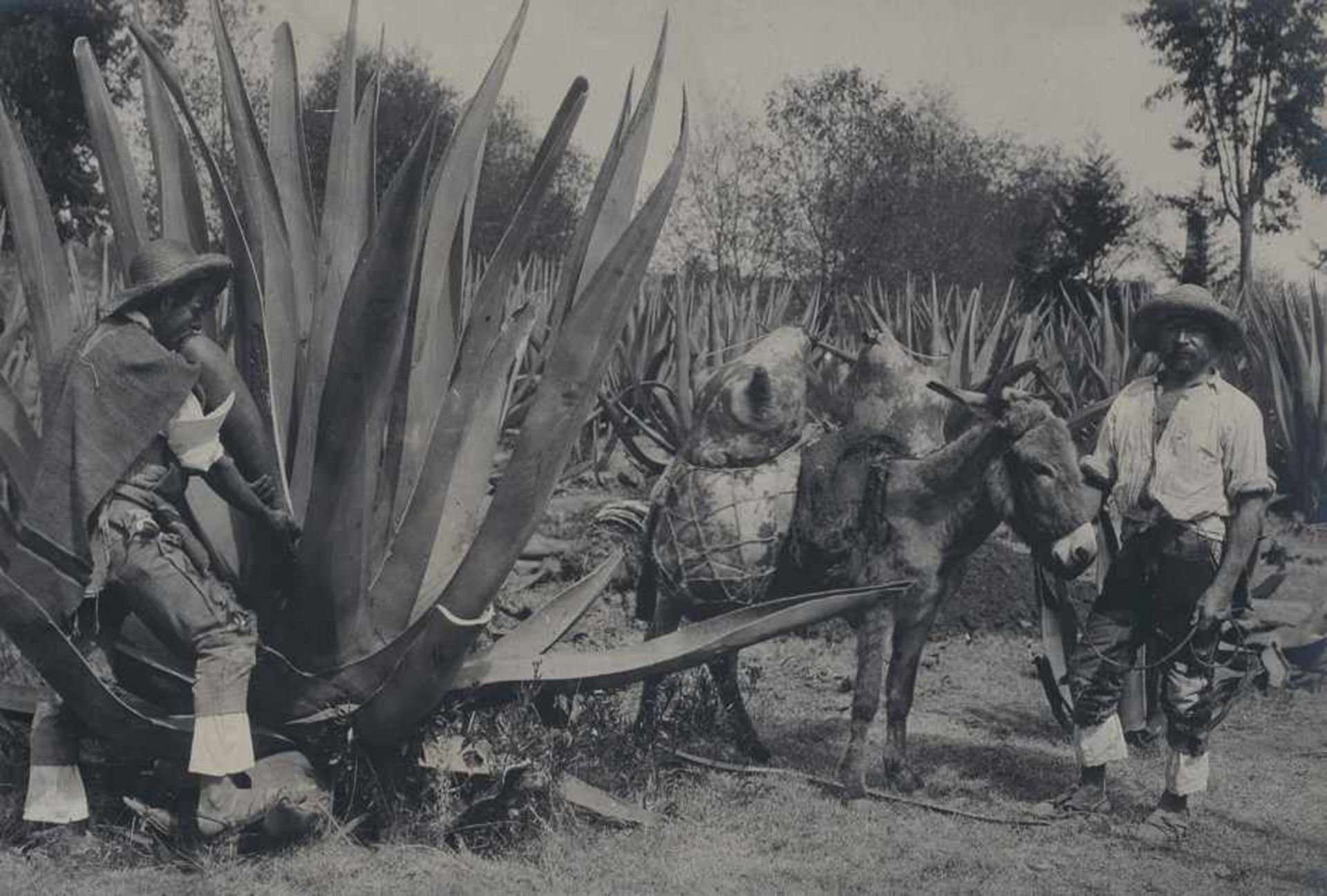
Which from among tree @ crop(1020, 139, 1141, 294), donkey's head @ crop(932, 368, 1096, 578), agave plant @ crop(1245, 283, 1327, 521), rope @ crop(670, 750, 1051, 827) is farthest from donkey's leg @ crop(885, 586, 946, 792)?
tree @ crop(1020, 139, 1141, 294)

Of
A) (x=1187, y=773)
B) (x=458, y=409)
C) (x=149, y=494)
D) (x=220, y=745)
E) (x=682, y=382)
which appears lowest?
(x=1187, y=773)

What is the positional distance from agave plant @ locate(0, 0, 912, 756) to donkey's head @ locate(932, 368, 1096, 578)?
93 centimetres

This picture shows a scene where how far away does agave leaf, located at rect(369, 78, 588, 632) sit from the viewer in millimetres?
3152

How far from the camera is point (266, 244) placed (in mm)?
3375

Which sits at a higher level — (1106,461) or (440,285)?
(440,285)

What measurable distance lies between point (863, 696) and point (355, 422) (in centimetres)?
201

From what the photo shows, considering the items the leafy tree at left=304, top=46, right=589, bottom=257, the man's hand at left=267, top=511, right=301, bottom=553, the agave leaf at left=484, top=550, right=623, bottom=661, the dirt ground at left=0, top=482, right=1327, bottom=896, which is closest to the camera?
the man's hand at left=267, top=511, right=301, bottom=553

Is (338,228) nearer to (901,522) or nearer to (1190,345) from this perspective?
(901,522)

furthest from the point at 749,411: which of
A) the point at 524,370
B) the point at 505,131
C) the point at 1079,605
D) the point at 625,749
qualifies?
the point at 505,131

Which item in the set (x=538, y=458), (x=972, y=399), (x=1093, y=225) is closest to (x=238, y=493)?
(x=538, y=458)

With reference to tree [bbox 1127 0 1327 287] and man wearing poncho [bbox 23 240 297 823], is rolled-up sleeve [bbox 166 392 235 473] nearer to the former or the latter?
man wearing poncho [bbox 23 240 297 823]

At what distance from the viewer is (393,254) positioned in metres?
2.56

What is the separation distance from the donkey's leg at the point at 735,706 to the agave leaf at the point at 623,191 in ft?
5.24

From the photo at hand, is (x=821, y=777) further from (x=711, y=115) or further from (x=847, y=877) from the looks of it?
(x=711, y=115)
